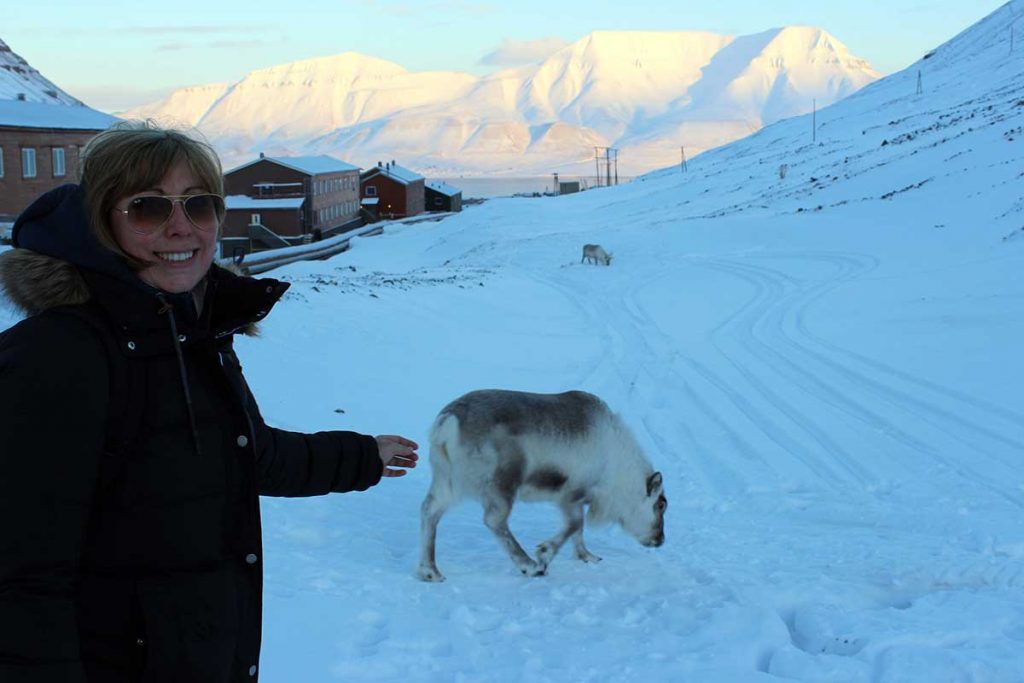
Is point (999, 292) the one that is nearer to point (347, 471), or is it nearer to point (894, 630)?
point (894, 630)

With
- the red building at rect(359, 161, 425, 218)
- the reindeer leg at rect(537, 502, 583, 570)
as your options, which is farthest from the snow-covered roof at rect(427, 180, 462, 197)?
the reindeer leg at rect(537, 502, 583, 570)

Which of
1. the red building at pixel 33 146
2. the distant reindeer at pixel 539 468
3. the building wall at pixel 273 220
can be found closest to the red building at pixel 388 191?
the building wall at pixel 273 220

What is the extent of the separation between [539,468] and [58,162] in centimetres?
4072

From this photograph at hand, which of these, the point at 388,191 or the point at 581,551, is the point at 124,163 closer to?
the point at 581,551

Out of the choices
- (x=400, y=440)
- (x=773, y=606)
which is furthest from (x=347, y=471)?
(x=773, y=606)

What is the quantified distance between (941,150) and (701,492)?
3669cm

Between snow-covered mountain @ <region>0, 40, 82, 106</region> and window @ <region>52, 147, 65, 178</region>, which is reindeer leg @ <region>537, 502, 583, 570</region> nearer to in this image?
window @ <region>52, 147, 65, 178</region>

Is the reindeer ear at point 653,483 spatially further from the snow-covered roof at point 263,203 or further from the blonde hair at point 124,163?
the snow-covered roof at point 263,203

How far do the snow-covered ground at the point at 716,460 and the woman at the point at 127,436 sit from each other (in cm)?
259

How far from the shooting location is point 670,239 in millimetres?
35281

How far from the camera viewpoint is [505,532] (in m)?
6.95

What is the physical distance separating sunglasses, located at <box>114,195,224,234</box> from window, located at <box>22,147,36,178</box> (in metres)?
41.6

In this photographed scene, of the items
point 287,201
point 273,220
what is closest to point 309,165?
point 287,201

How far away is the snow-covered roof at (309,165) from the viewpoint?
62.8m
